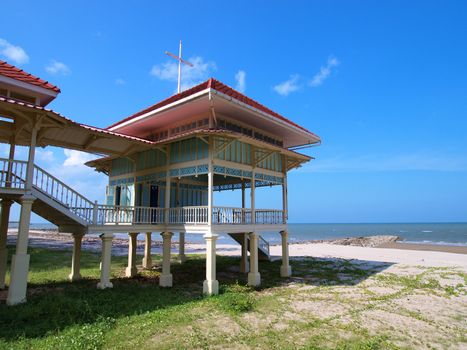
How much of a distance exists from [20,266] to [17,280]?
44cm

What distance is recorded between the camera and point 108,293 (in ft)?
38.9

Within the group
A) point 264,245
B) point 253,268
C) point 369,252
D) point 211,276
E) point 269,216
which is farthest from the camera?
point 369,252

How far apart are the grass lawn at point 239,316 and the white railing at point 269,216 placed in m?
3.12

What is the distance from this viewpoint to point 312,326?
919cm

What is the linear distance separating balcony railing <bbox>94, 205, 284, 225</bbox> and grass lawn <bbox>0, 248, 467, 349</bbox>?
284cm

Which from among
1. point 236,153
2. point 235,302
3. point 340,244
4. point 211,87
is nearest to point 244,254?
point 236,153

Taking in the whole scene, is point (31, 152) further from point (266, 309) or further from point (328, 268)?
point (328, 268)

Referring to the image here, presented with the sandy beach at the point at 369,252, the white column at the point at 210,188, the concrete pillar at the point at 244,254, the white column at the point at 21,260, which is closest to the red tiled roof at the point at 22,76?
the white column at the point at 21,260

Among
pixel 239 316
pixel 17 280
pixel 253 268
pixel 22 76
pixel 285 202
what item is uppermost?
pixel 22 76

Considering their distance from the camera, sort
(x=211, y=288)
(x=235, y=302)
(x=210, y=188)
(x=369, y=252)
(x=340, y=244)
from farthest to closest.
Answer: (x=340, y=244)
(x=369, y=252)
(x=210, y=188)
(x=211, y=288)
(x=235, y=302)

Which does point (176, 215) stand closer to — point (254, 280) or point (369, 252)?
point (254, 280)

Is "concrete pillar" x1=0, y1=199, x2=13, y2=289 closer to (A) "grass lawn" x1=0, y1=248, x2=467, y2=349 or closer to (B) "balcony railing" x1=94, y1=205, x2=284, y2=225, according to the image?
(A) "grass lawn" x1=0, y1=248, x2=467, y2=349

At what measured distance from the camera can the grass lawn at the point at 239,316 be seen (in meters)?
7.87

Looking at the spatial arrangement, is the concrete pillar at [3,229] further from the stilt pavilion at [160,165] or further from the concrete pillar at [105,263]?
the concrete pillar at [105,263]
